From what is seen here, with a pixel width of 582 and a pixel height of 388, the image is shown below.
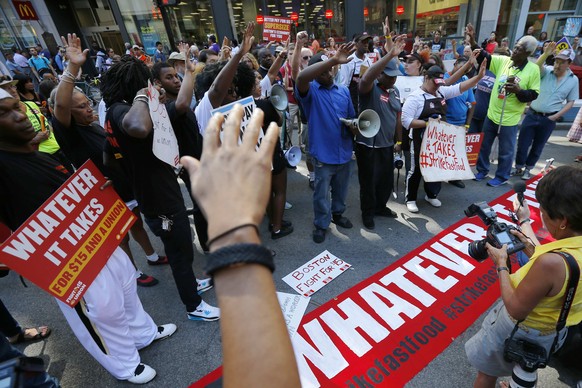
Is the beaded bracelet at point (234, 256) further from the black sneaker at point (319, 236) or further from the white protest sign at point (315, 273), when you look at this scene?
the black sneaker at point (319, 236)

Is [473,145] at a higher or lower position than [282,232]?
higher

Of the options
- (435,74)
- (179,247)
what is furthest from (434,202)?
(179,247)

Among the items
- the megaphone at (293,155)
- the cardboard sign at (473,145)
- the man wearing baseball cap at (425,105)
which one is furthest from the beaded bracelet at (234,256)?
the cardboard sign at (473,145)

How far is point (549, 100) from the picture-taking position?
4.47 m

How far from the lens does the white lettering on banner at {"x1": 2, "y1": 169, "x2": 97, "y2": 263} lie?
1.67 meters

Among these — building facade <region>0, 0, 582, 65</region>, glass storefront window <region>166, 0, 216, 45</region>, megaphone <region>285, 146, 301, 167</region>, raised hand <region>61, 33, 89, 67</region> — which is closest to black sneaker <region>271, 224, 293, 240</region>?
megaphone <region>285, 146, 301, 167</region>

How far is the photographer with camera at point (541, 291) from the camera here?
4.39 ft

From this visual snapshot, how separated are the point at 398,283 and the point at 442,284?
425 mm

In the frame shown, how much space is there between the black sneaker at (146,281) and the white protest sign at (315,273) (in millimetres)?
1474

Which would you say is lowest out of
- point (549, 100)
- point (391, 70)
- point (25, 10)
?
point (549, 100)

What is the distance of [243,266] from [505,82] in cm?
520

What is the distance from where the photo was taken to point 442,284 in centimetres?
298

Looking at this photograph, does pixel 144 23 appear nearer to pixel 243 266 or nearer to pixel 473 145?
pixel 473 145

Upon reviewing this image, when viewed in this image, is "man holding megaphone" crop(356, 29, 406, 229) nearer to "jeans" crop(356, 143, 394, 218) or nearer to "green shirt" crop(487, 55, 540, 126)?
"jeans" crop(356, 143, 394, 218)
